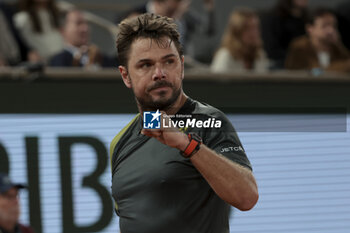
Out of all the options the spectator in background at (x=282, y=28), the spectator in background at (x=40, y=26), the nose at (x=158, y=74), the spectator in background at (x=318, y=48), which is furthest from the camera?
the spectator in background at (x=282, y=28)

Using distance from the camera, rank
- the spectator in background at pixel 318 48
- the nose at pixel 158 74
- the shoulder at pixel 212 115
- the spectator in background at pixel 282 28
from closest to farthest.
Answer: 1. the nose at pixel 158 74
2. the shoulder at pixel 212 115
3. the spectator in background at pixel 318 48
4. the spectator in background at pixel 282 28

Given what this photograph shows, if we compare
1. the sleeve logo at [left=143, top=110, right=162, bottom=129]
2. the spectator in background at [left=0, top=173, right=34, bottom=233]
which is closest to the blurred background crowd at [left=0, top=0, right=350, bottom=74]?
the spectator in background at [left=0, top=173, right=34, bottom=233]

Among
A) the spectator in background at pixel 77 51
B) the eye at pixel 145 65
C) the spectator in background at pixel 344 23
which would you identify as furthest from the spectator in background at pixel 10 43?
the spectator in background at pixel 344 23

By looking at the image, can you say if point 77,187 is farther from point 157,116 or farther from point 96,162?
point 157,116

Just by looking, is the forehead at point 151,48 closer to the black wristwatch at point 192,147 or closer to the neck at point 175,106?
the neck at point 175,106

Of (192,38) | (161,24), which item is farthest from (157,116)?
(192,38)

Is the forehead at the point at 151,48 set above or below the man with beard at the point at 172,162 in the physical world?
above

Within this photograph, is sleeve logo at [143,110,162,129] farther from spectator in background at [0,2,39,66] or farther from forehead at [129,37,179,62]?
spectator in background at [0,2,39,66]

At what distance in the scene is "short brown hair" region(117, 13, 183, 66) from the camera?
191 cm

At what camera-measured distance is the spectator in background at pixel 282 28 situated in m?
6.92

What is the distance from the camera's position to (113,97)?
166 inches

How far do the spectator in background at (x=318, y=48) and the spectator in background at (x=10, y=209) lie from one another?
3264 millimetres

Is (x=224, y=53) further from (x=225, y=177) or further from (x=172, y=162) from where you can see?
(x=225, y=177)

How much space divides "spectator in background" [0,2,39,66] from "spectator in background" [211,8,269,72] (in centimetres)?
179
